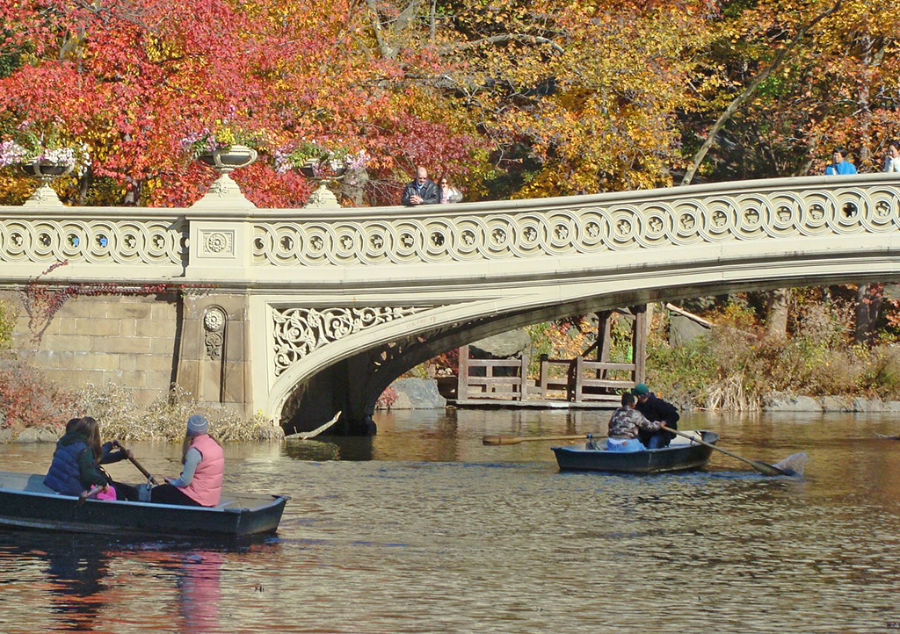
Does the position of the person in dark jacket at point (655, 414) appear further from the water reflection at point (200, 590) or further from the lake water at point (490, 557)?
the water reflection at point (200, 590)

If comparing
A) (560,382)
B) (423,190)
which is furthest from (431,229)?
(560,382)

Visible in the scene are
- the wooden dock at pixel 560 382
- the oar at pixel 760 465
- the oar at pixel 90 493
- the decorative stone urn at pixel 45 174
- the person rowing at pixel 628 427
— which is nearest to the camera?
the oar at pixel 90 493

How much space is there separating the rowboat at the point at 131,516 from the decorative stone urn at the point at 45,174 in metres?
8.12

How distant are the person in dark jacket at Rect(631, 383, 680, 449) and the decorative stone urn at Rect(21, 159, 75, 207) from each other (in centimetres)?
778

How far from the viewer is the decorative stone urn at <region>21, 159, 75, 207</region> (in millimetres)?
20766

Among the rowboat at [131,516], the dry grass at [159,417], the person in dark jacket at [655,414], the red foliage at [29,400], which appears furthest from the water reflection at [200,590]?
the red foliage at [29,400]

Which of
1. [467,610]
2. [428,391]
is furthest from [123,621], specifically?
[428,391]

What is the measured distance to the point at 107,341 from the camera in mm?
20234

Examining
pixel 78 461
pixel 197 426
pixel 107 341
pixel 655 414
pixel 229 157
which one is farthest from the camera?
pixel 107 341

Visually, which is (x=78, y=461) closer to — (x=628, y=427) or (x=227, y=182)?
(x=628, y=427)

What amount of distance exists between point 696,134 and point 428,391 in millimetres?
8201

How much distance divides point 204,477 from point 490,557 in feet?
7.89

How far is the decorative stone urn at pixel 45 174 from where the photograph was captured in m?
20.8

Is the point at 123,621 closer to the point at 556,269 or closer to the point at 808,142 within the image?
the point at 556,269
